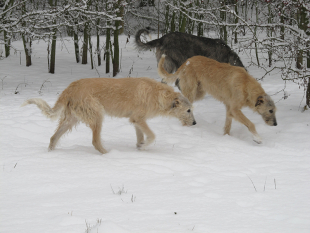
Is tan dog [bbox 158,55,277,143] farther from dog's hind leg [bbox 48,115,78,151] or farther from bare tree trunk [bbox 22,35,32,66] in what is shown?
bare tree trunk [bbox 22,35,32,66]

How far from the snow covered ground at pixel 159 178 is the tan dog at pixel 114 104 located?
1.41 feet

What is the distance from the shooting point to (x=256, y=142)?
20.4ft

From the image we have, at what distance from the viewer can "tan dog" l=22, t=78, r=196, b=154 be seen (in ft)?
16.6

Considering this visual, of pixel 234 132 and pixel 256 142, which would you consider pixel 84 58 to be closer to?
pixel 234 132

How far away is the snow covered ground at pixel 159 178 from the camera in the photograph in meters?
2.88

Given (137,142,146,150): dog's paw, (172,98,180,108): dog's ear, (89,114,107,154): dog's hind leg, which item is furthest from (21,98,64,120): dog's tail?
(172,98,180,108): dog's ear

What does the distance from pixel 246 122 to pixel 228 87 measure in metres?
0.86

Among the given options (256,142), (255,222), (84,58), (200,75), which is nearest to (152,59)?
(84,58)

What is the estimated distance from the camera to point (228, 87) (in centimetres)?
673

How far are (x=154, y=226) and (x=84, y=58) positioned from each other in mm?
11913

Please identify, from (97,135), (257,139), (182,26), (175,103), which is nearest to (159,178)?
(97,135)

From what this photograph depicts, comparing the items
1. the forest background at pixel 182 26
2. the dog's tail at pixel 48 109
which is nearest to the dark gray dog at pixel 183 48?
the forest background at pixel 182 26

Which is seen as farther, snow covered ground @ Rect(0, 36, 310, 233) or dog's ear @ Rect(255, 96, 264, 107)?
dog's ear @ Rect(255, 96, 264, 107)

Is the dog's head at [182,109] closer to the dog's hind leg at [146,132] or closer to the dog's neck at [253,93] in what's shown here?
the dog's hind leg at [146,132]
